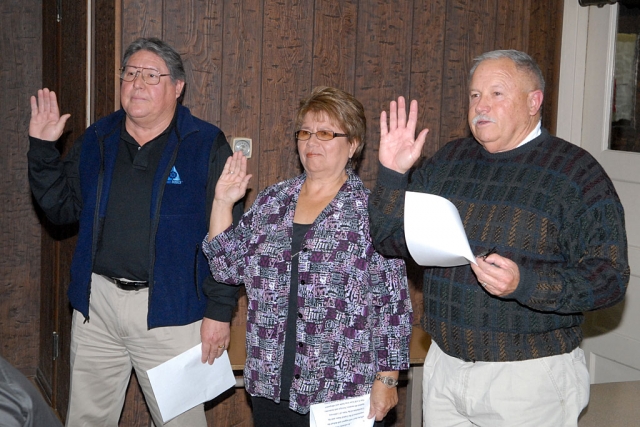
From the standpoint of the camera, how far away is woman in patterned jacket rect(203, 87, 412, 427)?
2.35 m

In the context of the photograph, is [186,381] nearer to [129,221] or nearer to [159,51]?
[129,221]

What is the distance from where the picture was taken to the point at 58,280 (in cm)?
392

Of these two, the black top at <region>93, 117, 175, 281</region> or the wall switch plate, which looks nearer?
the black top at <region>93, 117, 175, 281</region>

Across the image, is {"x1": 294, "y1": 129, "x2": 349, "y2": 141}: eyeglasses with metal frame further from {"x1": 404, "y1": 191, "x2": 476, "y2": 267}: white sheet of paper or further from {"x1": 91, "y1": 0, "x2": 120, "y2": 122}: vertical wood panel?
{"x1": 91, "y1": 0, "x2": 120, "y2": 122}: vertical wood panel

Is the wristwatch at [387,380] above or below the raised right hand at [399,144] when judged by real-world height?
below

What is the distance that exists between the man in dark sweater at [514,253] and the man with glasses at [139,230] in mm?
791

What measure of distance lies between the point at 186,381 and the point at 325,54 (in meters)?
1.56

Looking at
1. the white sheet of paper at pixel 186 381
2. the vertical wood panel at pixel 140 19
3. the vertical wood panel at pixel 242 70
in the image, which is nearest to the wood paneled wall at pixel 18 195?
the vertical wood panel at pixel 140 19

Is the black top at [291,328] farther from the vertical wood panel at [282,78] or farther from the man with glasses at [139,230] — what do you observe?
the vertical wood panel at [282,78]

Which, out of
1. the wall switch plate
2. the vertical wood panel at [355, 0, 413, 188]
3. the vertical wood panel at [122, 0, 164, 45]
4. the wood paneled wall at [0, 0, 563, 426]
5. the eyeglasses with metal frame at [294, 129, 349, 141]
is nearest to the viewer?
the eyeglasses with metal frame at [294, 129, 349, 141]

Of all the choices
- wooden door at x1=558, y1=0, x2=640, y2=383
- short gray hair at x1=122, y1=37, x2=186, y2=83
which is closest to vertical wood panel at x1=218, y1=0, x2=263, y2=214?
short gray hair at x1=122, y1=37, x2=186, y2=83

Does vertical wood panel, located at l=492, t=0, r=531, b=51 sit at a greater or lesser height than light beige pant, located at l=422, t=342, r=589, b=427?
greater

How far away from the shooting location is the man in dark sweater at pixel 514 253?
201cm

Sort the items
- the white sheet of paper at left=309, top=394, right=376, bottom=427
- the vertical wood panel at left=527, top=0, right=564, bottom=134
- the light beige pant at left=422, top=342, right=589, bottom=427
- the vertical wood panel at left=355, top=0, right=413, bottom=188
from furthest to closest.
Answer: the vertical wood panel at left=527, top=0, right=564, bottom=134 < the vertical wood panel at left=355, top=0, right=413, bottom=188 < the white sheet of paper at left=309, top=394, right=376, bottom=427 < the light beige pant at left=422, top=342, right=589, bottom=427
